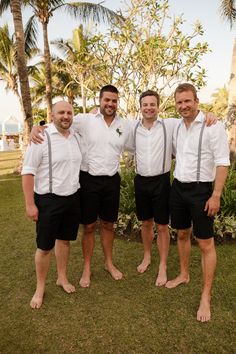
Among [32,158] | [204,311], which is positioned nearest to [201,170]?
[204,311]

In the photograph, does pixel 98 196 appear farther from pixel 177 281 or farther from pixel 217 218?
pixel 217 218

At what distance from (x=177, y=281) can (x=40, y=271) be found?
60.7 inches

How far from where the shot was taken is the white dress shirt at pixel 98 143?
11.6 ft

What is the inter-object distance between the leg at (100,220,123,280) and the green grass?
0.28 feet

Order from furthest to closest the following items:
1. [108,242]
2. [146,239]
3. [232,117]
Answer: [232,117], [146,239], [108,242]

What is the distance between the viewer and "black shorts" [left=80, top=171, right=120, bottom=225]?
11.8 feet

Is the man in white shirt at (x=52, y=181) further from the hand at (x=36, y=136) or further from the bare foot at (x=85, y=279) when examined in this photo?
the bare foot at (x=85, y=279)

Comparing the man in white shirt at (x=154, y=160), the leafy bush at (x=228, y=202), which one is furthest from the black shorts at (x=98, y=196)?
the leafy bush at (x=228, y=202)

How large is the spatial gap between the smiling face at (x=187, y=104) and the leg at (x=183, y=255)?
120 cm

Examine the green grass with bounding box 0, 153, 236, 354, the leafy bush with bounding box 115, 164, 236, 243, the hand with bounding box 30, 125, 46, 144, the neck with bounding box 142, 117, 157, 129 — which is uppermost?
the neck with bounding box 142, 117, 157, 129

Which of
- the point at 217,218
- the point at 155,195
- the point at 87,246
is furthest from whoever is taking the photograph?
the point at 217,218

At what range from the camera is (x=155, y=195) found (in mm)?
3725

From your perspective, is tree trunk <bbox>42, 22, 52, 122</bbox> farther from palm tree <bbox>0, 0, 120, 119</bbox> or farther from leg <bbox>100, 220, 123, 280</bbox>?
leg <bbox>100, 220, 123, 280</bbox>

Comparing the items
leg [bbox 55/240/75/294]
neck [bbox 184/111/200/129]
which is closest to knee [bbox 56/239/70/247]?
leg [bbox 55/240/75/294]
